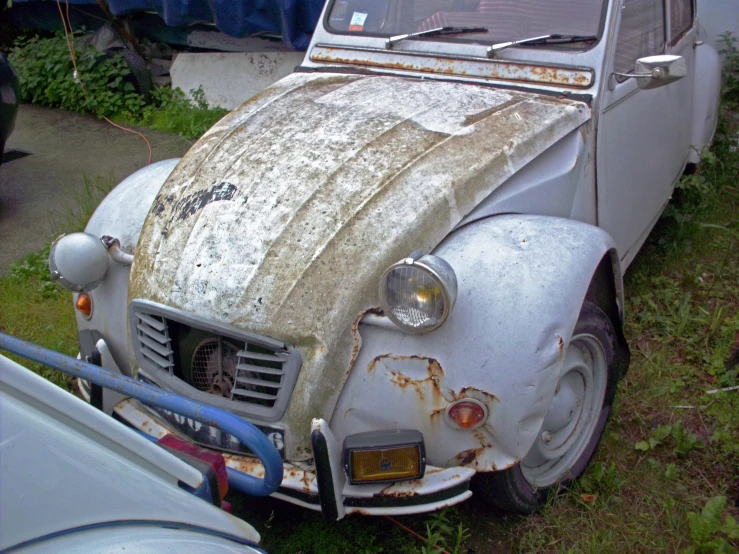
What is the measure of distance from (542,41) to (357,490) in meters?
1.86

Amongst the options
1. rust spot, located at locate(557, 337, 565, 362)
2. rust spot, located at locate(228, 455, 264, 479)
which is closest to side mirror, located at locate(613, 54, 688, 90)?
rust spot, located at locate(557, 337, 565, 362)

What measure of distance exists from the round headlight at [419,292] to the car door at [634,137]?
3.98 ft

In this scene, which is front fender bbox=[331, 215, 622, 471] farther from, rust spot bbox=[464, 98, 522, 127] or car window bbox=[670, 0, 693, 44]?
car window bbox=[670, 0, 693, 44]

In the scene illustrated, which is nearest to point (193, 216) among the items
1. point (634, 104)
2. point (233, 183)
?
point (233, 183)

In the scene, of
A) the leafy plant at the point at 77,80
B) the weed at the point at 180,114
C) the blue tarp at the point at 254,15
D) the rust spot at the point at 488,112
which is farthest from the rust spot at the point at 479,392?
the leafy plant at the point at 77,80

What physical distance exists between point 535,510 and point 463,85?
5.24 ft

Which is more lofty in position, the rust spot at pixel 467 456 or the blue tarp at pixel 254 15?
the blue tarp at pixel 254 15

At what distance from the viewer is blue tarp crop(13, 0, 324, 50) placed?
17.0ft

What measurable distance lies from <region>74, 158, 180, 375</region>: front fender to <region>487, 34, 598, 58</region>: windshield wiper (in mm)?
1391

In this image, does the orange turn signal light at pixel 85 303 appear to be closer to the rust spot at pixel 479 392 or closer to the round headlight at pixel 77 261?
the round headlight at pixel 77 261

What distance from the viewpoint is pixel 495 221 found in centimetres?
214

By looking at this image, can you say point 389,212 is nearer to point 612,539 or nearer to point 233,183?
point 233,183

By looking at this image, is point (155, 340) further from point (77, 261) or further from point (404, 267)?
point (404, 267)

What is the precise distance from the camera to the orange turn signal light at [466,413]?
184 cm
